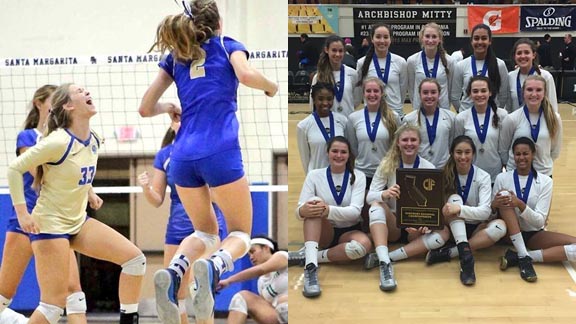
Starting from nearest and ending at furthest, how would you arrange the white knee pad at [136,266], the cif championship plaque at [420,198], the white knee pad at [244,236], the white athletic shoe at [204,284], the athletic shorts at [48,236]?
the white athletic shoe at [204,284], the white knee pad at [244,236], the athletic shorts at [48,236], the white knee pad at [136,266], the cif championship plaque at [420,198]

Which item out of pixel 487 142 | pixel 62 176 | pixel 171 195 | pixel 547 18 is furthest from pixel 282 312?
pixel 547 18

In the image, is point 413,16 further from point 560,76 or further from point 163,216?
point 163,216

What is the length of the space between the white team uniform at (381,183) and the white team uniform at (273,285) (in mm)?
598

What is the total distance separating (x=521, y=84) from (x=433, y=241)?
96 centimetres

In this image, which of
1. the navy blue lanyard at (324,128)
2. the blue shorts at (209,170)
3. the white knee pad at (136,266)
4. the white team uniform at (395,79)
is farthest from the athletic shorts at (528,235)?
the white knee pad at (136,266)

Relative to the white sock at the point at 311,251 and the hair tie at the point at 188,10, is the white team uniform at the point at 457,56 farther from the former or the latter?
the hair tie at the point at 188,10

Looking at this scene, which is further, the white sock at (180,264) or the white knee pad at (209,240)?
the white knee pad at (209,240)

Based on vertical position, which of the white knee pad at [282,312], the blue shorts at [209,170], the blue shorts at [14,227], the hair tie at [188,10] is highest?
the hair tie at [188,10]

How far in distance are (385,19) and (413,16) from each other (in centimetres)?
15

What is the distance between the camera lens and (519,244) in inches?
161

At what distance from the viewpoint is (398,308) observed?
4.07 metres

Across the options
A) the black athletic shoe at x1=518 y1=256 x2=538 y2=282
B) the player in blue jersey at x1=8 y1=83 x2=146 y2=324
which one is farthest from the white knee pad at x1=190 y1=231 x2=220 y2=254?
the black athletic shoe at x1=518 y1=256 x2=538 y2=282

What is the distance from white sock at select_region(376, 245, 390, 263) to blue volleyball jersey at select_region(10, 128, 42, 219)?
5.90 ft

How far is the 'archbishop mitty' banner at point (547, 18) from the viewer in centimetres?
391
